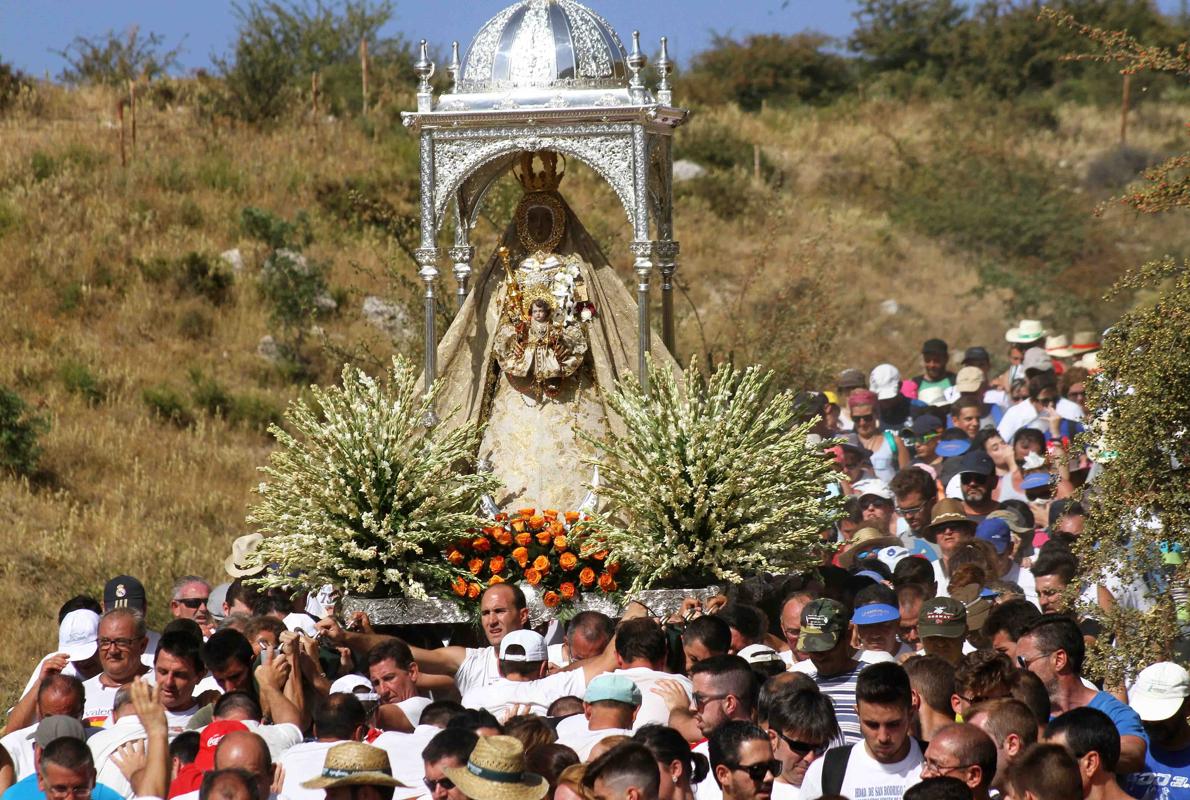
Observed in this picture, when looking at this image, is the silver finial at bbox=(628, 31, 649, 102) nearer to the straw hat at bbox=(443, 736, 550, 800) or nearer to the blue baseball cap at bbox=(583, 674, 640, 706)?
the blue baseball cap at bbox=(583, 674, 640, 706)

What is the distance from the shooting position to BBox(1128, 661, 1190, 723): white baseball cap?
730 centimetres

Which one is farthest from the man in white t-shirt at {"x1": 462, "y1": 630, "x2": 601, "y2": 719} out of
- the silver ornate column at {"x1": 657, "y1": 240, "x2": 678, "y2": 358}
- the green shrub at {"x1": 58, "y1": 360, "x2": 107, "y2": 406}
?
the green shrub at {"x1": 58, "y1": 360, "x2": 107, "y2": 406}

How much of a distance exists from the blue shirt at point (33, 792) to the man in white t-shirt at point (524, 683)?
1.84 metres

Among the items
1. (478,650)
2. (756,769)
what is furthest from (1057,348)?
(756,769)

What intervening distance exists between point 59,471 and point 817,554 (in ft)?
33.8

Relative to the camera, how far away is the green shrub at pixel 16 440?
18.7 meters

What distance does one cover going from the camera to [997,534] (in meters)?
11.6

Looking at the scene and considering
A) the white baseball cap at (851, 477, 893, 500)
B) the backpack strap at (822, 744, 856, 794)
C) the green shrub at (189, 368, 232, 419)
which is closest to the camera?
the backpack strap at (822, 744, 856, 794)

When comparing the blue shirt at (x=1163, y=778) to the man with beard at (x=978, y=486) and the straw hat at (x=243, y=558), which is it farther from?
the straw hat at (x=243, y=558)

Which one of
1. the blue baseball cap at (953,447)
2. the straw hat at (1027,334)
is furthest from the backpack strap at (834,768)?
the straw hat at (1027,334)

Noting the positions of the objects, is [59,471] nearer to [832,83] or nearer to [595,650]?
[595,650]

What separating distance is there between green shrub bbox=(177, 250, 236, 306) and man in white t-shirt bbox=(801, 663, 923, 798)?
18.0 meters

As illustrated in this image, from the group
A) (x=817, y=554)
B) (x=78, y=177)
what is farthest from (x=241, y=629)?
(x=78, y=177)

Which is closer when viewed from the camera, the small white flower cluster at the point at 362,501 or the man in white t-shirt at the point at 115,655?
the man in white t-shirt at the point at 115,655
